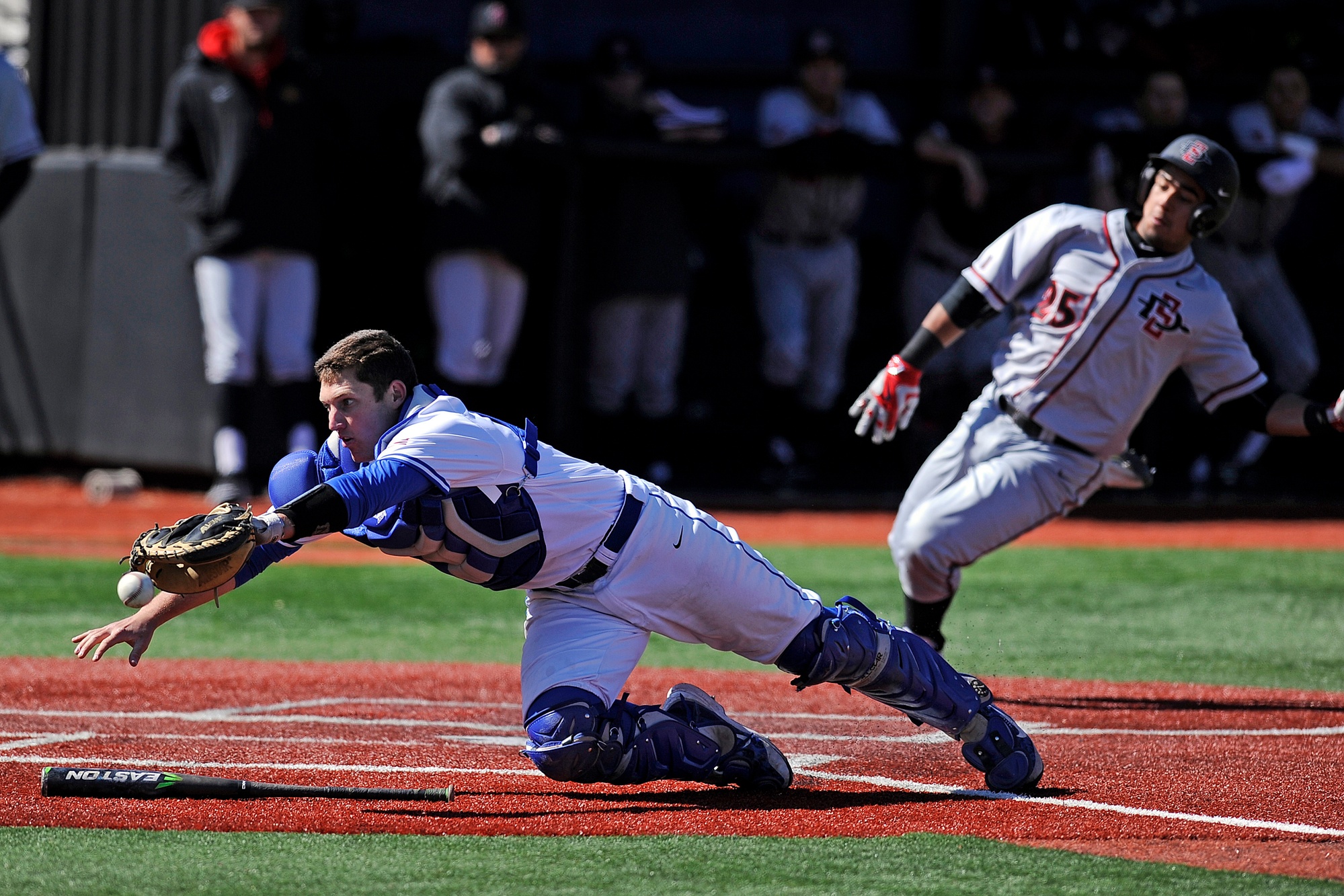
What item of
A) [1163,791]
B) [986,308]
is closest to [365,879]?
[1163,791]

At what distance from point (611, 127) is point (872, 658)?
674 cm

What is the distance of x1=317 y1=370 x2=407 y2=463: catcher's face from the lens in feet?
13.0

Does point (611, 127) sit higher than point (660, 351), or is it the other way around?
point (611, 127)

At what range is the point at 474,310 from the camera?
1007cm

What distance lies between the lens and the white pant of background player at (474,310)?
32.9ft

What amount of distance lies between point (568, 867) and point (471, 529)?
884 mm

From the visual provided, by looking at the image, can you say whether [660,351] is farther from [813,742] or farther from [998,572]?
[813,742]

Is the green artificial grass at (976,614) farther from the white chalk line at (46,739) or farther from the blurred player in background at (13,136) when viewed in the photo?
the blurred player in background at (13,136)

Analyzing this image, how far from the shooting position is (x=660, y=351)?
1090 centimetres

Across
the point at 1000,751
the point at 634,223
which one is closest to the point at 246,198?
the point at 634,223

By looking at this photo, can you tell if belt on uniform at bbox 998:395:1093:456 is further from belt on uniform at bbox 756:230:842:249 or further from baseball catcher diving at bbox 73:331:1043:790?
belt on uniform at bbox 756:230:842:249

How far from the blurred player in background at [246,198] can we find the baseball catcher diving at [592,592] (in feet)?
18.5

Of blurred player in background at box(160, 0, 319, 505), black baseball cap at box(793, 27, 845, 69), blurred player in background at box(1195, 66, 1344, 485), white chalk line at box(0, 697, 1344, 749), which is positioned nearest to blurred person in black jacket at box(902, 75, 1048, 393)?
black baseball cap at box(793, 27, 845, 69)

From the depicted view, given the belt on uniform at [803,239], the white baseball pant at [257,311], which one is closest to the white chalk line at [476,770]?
the white baseball pant at [257,311]
